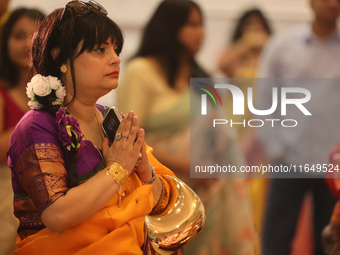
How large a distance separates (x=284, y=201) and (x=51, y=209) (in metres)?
1.92

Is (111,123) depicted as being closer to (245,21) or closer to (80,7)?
(80,7)

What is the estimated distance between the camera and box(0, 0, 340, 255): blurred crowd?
2.47 m

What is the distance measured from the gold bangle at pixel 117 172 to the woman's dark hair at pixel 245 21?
1.70 m

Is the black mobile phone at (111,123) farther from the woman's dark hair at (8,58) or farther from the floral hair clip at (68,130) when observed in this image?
the woman's dark hair at (8,58)

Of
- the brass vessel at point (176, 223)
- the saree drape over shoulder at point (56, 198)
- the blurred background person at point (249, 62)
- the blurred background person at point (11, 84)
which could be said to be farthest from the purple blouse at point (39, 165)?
the blurred background person at point (249, 62)

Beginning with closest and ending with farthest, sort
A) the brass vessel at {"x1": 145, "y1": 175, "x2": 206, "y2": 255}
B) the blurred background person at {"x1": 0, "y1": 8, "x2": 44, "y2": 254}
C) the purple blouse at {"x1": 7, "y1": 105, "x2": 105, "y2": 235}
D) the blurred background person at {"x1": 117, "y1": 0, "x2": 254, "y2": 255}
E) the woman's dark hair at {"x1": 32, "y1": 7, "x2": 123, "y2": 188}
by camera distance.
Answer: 1. the purple blouse at {"x1": 7, "y1": 105, "x2": 105, "y2": 235}
2. the woman's dark hair at {"x1": 32, "y1": 7, "x2": 123, "y2": 188}
3. the brass vessel at {"x1": 145, "y1": 175, "x2": 206, "y2": 255}
4. the blurred background person at {"x1": 0, "y1": 8, "x2": 44, "y2": 254}
5. the blurred background person at {"x1": 117, "y1": 0, "x2": 254, "y2": 255}

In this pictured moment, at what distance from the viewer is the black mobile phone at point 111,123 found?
1.20 meters

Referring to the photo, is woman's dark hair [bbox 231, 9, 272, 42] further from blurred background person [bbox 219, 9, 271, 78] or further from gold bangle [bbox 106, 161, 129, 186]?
gold bangle [bbox 106, 161, 129, 186]

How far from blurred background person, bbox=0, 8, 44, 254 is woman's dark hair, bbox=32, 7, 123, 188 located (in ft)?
3.89

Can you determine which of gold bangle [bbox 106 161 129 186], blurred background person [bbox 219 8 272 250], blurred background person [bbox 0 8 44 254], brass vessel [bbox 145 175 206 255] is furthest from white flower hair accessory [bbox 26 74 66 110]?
blurred background person [bbox 219 8 272 250]

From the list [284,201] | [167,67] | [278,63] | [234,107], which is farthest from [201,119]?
[284,201]

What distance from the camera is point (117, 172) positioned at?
112 cm

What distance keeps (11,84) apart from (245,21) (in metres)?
1.60

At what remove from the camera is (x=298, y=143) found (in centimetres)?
253
